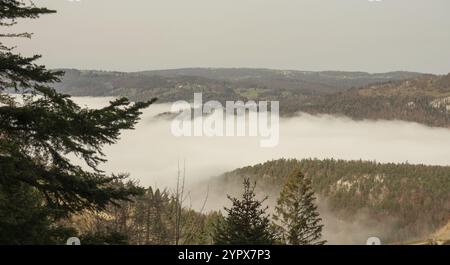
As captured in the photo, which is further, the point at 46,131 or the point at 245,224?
the point at 245,224

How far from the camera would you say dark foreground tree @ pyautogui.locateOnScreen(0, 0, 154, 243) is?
8.81 metres

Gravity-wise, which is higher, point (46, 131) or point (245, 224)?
point (46, 131)

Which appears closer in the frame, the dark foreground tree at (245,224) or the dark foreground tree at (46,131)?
the dark foreground tree at (46,131)

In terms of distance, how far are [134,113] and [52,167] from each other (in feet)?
7.09

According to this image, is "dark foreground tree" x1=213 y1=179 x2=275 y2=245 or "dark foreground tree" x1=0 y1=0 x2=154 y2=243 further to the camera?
"dark foreground tree" x1=213 y1=179 x2=275 y2=245

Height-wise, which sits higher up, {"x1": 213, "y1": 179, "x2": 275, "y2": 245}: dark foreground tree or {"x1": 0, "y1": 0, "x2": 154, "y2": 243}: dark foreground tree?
{"x1": 0, "y1": 0, "x2": 154, "y2": 243}: dark foreground tree

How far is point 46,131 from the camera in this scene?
346 inches

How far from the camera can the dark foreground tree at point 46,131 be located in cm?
881

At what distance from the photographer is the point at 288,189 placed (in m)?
40.7

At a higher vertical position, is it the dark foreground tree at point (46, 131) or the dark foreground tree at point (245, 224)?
the dark foreground tree at point (46, 131)
